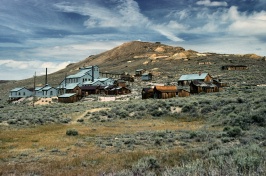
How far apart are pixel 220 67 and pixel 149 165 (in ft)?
328

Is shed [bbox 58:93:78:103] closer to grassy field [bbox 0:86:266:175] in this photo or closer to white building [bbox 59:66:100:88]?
white building [bbox 59:66:100:88]

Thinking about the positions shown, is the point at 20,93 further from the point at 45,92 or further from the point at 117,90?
the point at 117,90

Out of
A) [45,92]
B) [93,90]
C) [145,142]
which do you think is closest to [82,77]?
[45,92]

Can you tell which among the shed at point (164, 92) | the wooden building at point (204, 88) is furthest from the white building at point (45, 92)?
the wooden building at point (204, 88)

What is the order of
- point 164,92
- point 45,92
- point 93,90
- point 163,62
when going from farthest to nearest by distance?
point 163,62 < point 45,92 < point 93,90 < point 164,92

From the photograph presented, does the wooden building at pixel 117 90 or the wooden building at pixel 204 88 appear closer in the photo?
the wooden building at pixel 204 88

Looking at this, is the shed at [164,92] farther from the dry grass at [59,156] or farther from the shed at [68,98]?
the dry grass at [59,156]

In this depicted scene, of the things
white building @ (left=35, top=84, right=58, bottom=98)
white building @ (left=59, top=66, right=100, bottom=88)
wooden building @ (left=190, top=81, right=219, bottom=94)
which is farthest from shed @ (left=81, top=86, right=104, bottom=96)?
wooden building @ (left=190, top=81, right=219, bottom=94)

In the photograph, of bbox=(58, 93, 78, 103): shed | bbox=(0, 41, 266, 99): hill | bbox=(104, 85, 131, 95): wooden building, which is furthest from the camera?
bbox=(0, 41, 266, 99): hill

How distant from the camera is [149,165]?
8.20m

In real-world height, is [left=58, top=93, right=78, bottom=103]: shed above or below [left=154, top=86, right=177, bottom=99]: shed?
below

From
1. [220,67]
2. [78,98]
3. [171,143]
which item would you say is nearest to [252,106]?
[171,143]

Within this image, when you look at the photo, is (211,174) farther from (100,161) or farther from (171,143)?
(171,143)

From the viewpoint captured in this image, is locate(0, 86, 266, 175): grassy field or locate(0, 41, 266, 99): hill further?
locate(0, 41, 266, 99): hill
